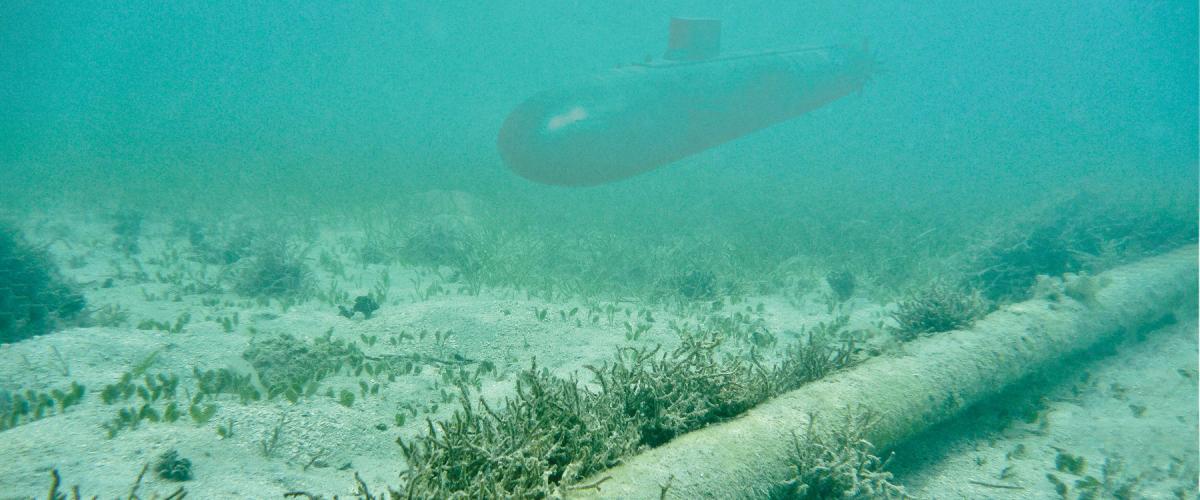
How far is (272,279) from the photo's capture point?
300 inches

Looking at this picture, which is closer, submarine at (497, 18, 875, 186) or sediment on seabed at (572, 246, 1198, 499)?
sediment on seabed at (572, 246, 1198, 499)

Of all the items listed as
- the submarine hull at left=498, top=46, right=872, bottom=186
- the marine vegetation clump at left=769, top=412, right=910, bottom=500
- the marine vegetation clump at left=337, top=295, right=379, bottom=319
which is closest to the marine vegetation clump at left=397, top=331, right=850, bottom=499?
the marine vegetation clump at left=769, top=412, right=910, bottom=500

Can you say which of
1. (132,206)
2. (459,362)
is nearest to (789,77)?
(459,362)

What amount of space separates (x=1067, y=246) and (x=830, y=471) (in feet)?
24.9

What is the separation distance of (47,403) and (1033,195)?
21666mm

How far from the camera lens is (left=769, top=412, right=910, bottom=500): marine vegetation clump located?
2.90 metres

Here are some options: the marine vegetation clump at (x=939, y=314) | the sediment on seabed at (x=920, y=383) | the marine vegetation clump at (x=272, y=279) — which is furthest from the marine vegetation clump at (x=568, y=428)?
the marine vegetation clump at (x=272, y=279)

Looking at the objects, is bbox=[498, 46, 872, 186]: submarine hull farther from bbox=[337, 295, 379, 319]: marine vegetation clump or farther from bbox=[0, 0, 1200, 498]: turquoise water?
bbox=[337, 295, 379, 319]: marine vegetation clump

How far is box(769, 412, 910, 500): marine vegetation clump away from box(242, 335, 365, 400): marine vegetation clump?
13.5 ft

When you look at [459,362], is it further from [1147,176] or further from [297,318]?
[1147,176]

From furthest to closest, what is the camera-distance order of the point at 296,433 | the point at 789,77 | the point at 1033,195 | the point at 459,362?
1. the point at 1033,195
2. the point at 789,77
3. the point at 459,362
4. the point at 296,433

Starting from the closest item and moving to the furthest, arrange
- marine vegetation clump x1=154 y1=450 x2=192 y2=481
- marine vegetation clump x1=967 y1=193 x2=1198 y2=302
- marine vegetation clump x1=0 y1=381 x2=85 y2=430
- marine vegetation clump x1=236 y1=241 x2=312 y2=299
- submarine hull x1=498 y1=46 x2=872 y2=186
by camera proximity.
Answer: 1. marine vegetation clump x1=154 y1=450 x2=192 y2=481
2. marine vegetation clump x1=0 y1=381 x2=85 y2=430
3. marine vegetation clump x1=967 y1=193 x2=1198 y2=302
4. marine vegetation clump x1=236 y1=241 x2=312 y2=299
5. submarine hull x1=498 y1=46 x2=872 y2=186

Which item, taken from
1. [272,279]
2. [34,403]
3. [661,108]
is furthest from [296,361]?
[661,108]

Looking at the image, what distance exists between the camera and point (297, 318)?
6.49 meters
